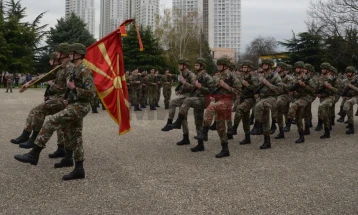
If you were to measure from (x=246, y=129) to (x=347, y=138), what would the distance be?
2.98 metres

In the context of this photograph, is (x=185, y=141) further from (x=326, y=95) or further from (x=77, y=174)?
(x=326, y=95)

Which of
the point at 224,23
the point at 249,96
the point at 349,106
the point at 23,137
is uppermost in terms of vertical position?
the point at 224,23

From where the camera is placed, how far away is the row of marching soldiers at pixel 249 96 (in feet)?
27.0

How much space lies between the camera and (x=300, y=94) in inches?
391

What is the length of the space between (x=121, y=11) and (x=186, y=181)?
8224cm

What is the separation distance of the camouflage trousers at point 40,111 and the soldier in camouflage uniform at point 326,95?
265 inches

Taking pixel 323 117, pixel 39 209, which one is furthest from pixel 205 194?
pixel 323 117

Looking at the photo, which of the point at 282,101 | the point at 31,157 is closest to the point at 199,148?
the point at 282,101

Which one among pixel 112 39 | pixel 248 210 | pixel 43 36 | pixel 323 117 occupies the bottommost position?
pixel 248 210

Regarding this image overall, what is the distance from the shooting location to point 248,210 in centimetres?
457

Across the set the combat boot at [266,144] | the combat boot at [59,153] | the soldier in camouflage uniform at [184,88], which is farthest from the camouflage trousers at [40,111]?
the combat boot at [266,144]

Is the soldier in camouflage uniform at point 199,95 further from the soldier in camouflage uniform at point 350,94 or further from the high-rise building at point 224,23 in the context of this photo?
the high-rise building at point 224,23

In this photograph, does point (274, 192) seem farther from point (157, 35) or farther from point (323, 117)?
point (157, 35)

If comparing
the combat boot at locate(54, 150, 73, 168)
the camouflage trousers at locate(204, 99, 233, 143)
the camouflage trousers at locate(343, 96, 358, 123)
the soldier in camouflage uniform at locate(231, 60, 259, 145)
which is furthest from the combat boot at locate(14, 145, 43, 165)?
the camouflage trousers at locate(343, 96, 358, 123)
